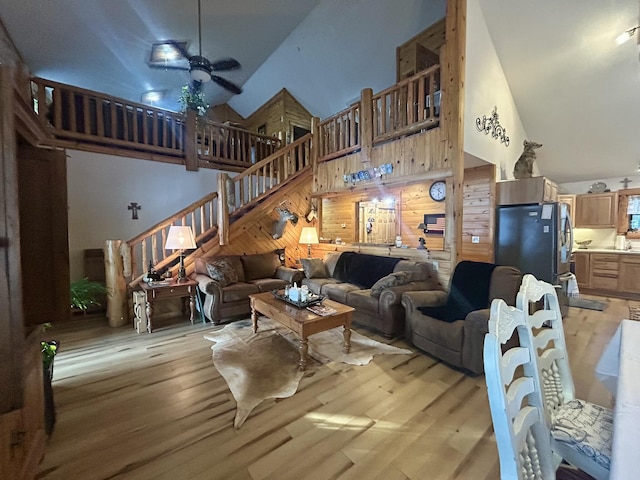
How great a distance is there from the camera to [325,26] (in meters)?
5.73

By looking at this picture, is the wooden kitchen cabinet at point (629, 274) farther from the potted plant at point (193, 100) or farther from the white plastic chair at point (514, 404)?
the potted plant at point (193, 100)

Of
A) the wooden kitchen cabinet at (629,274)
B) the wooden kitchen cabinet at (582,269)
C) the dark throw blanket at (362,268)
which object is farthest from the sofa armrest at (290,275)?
the wooden kitchen cabinet at (629,274)

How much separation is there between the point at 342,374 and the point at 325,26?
6552mm

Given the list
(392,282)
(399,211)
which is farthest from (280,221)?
(392,282)

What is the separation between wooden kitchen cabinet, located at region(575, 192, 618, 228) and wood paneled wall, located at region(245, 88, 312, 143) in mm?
7136

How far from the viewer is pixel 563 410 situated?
128 cm

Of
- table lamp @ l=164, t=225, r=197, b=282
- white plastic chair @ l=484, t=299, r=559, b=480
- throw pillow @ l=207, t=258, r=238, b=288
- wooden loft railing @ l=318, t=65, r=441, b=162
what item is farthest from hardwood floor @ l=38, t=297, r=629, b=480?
wooden loft railing @ l=318, t=65, r=441, b=162

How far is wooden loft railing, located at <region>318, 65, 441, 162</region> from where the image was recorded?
395 cm

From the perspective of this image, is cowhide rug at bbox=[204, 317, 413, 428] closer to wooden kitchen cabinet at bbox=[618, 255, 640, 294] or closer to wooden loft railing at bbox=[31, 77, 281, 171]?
wooden loft railing at bbox=[31, 77, 281, 171]

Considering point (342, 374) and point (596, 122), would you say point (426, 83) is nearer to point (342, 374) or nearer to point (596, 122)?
point (596, 122)

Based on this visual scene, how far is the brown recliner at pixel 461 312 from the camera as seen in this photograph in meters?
2.57

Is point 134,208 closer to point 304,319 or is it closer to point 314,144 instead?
point 314,144

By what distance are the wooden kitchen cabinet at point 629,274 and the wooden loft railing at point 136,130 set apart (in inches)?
321

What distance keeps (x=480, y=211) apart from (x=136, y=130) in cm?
655
